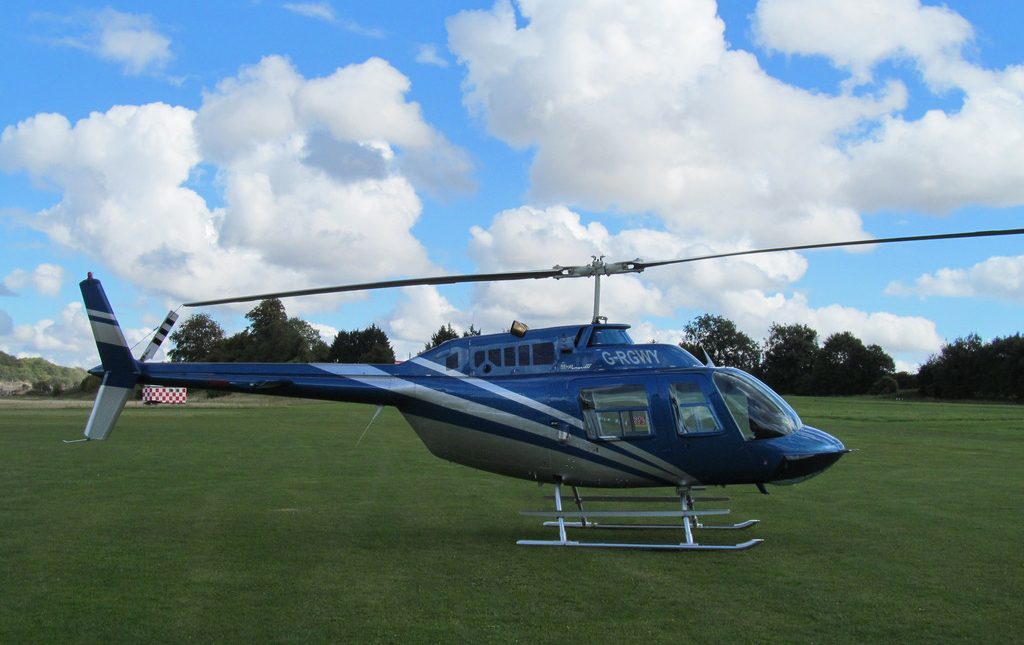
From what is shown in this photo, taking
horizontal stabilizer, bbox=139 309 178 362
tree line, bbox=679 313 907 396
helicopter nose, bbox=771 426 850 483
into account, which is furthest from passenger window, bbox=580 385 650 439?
tree line, bbox=679 313 907 396

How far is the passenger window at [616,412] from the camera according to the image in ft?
39.7

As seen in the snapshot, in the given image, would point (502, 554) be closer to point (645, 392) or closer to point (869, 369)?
point (645, 392)

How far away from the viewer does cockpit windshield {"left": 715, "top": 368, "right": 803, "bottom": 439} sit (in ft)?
38.7

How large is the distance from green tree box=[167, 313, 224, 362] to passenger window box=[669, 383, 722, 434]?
99.0 meters

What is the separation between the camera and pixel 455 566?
1048cm

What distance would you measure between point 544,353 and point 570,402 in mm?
885

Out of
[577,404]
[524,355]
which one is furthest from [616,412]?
[524,355]

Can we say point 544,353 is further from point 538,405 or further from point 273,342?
point 273,342

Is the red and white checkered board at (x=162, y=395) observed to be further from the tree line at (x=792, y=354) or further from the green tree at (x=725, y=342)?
the green tree at (x=725, y=342)

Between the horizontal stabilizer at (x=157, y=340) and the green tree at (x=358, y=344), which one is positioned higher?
the green tree at (x=358, y=344)

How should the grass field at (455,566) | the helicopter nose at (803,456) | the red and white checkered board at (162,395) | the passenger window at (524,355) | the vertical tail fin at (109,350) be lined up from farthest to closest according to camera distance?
the red and white checkered board at (162,395)
the vertical tail fin at (109,350)
the passenger window at (524,355)
the helicopter nose at (803,456)
the grass field at (455,566)

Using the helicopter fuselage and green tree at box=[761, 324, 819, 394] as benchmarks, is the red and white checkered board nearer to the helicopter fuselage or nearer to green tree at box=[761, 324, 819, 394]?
the helicopter fuselage

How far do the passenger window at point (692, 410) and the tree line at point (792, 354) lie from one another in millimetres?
60232

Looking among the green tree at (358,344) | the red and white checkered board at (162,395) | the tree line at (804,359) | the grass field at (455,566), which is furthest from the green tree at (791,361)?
the grass field at (455,566)
